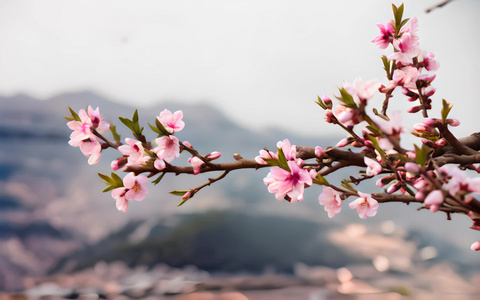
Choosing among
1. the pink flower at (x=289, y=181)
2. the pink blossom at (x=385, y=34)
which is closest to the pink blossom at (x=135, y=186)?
the pink flower at (x=289, y=181)

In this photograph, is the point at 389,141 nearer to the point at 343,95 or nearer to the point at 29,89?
the point at 343,95

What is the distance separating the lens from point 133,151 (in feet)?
1.53

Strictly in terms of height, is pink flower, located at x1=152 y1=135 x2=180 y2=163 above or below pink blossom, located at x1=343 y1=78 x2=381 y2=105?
below

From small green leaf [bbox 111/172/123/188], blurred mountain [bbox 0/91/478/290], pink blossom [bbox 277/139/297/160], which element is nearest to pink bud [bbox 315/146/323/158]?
pink blossom [bbox 277/139/297/160]

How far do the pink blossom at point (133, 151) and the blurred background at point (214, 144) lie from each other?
134cm

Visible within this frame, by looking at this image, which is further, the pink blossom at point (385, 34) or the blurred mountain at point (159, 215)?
the blurred mountain at point (159, 215)

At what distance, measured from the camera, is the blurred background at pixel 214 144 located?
1.71 m

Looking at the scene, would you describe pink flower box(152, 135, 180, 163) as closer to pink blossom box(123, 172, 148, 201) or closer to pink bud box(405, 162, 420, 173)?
pink blossom box(123, 172, 148, 201)

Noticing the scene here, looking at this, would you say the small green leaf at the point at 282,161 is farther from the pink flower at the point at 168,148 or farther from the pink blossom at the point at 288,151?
the pink flower at the point at 168,148

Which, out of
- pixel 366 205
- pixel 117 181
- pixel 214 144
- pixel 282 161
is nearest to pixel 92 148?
pixel 117 181

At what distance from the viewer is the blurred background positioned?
1707 mm

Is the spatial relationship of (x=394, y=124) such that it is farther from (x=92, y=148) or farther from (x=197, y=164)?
(x=92, y=148)

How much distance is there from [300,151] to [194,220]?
1.41 meters

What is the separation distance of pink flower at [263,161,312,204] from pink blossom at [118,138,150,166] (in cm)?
16
